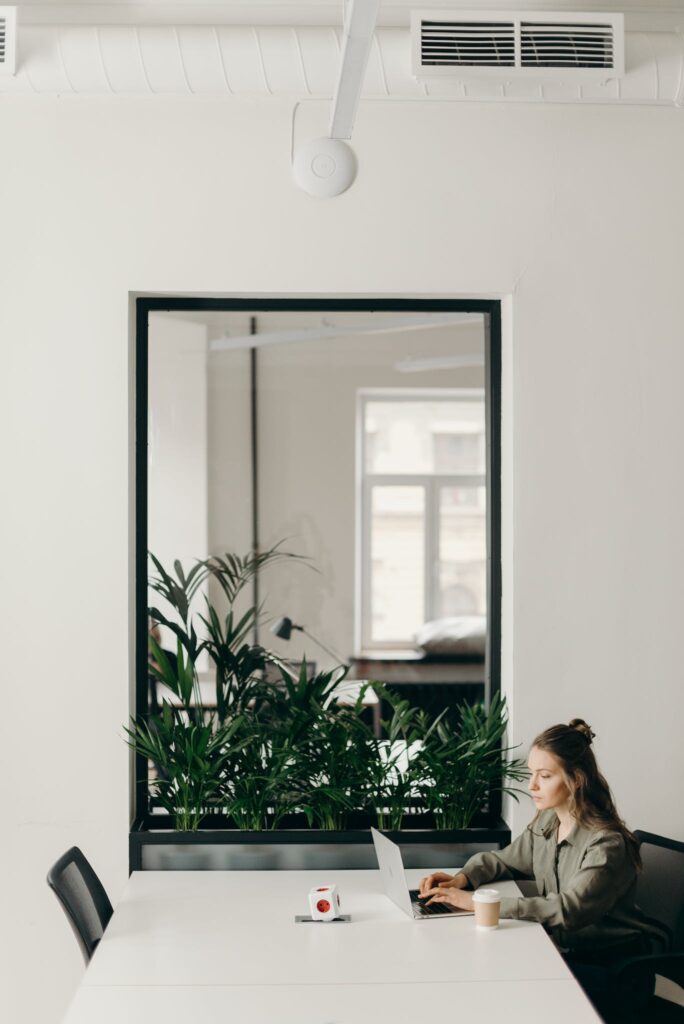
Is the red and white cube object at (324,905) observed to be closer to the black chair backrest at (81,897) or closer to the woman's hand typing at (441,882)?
the woman's hand typing at (441,882)

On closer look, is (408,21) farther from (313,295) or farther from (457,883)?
(457,883)

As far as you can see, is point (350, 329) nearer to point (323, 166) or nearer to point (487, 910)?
point (323, 166)

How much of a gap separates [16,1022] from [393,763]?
1.56m

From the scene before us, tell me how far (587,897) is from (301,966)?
0.81 metres

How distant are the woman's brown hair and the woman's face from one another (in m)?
0.02

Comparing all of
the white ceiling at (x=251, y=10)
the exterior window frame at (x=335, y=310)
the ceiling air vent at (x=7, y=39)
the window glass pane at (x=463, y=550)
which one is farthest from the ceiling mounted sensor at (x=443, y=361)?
the ceiling air vent at (x=7, y=39)

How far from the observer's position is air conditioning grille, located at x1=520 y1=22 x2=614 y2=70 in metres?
3.17

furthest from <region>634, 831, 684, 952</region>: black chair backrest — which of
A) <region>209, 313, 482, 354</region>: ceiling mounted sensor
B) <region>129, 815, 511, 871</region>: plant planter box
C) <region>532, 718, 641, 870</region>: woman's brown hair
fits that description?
<region>209, 313, 482, 354</region>: ceiling mounted sensor

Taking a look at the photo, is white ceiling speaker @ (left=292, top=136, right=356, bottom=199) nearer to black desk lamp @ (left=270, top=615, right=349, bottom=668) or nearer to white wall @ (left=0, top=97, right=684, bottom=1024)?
white wall @ (left=0, top=97, right=684, bottom=1024)

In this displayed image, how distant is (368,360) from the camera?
3.82 metres

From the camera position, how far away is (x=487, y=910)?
278cm

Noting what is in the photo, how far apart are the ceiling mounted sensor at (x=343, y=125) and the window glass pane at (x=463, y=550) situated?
1154 millimetres

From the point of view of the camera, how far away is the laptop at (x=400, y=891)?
9.30ft

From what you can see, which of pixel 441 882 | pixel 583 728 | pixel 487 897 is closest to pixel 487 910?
pixel 487 897
